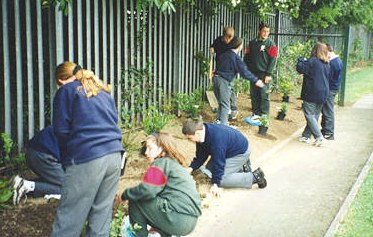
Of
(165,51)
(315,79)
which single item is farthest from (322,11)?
(165,51)

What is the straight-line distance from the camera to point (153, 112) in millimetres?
8578

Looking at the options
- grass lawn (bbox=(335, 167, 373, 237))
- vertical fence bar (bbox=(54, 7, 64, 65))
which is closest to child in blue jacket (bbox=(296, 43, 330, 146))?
grass lawn (bbox=(335, 167, 373, 237))

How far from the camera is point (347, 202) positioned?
20.0 ft

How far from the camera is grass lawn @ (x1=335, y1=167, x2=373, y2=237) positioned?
5.20 metres

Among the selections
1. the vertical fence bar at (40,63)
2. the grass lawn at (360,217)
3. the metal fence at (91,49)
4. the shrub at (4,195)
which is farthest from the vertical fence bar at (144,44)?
the grass lawn at (360,217)

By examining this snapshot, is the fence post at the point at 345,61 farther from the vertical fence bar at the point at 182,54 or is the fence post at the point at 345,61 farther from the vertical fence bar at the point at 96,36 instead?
the vertical fence bar at the point at 96,36

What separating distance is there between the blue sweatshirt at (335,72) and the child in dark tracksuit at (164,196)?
18.3 feet

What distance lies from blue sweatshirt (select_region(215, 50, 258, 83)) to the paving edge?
2.40 metres

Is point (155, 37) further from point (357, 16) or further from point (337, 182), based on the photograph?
point (357, 16)

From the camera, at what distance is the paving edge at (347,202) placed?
5.23 m

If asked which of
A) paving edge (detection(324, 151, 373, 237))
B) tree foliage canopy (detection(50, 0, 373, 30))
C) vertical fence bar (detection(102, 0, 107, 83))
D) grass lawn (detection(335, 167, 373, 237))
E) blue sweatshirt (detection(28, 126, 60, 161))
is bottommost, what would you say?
grass lawn (detection(335, 167, 373, 237))

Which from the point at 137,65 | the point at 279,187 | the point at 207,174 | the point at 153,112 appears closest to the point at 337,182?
the point at 279,187

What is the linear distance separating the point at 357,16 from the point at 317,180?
14.1 meters

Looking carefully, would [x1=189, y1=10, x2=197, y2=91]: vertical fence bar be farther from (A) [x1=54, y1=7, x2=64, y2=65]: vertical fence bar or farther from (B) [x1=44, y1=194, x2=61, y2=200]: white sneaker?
(B) [x1=44, y1=194, x2=61, y2=200]: white sneaker
